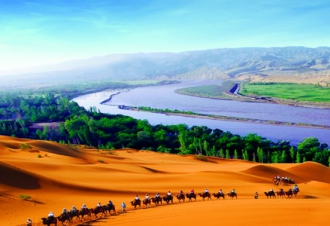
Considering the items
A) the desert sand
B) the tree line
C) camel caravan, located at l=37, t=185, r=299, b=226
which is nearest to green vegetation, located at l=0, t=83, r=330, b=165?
the tree line

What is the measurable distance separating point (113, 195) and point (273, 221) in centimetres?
1156

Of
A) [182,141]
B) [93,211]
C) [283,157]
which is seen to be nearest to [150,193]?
[93,211]

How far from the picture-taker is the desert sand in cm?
1634

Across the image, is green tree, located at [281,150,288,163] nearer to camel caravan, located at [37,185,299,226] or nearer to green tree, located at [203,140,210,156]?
green tree, located at [203,140,210,156]

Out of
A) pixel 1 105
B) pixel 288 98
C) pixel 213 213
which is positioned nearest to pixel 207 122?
pixel 288 98

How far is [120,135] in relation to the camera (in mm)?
71500

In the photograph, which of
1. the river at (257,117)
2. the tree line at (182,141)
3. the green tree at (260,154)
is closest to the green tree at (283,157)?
the tree line at (182,141)

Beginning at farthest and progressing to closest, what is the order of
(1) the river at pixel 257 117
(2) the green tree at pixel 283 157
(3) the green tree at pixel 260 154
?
1. (1) the river at pixel 257 117
2. (3) the green tree at pixel 260 154
3. (2) the green tree at pixel 283 157

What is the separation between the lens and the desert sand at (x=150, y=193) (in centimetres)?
1634

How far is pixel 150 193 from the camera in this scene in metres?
24.2

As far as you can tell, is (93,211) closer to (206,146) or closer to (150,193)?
(150,193)

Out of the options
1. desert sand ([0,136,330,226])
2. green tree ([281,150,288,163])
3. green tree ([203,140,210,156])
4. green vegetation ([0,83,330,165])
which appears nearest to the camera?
desert sand ([0,136,330,226])

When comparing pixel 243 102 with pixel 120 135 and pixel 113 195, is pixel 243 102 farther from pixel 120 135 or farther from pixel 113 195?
pixel 113 195

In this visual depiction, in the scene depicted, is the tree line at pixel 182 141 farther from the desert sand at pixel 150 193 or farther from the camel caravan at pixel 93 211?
the camel caravan at pixel 93 211
